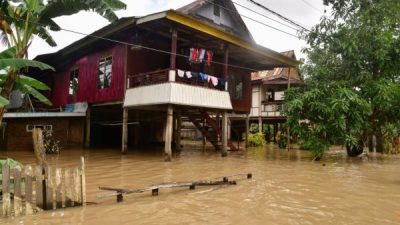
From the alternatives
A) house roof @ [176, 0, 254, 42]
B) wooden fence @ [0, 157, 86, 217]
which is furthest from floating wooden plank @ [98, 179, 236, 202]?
house roof @ [176, 0, 254, 42]

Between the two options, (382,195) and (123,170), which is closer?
(382,195)

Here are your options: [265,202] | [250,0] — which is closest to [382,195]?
[265,202]

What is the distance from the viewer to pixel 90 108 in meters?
21.4

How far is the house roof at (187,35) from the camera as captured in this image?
48.8ft

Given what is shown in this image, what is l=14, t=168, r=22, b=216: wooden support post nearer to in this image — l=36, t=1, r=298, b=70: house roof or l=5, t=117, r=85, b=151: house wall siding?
l=36, t=1, r=298, b=70: house roof

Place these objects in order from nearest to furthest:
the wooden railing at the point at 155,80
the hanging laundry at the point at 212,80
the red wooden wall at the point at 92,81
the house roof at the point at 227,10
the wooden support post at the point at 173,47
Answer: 1. the wooden support post at the point at 173,47
2. the wooden railing at the point at 155,80
3. the hanging laundry at the point at 212,80
4. the red wooden wall at the point at 92,81
5. the house roof at the point at 227,10

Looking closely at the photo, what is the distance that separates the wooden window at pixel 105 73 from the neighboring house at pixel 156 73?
0.05m

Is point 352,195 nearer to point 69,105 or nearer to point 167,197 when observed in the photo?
point 167,197

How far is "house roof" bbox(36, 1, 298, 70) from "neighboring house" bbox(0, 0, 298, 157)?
0.14 ft

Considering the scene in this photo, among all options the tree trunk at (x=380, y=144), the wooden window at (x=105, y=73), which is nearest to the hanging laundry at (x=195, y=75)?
the wooden window at (x=105, y=73)

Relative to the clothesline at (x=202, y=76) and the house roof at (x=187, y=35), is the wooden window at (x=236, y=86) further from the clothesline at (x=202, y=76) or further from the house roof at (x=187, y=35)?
the clothesline at (x=202, y=76)

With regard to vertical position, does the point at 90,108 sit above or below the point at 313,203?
above

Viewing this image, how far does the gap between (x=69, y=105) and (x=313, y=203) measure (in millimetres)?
18297

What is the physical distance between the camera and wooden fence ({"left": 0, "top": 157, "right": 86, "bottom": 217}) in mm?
6047
